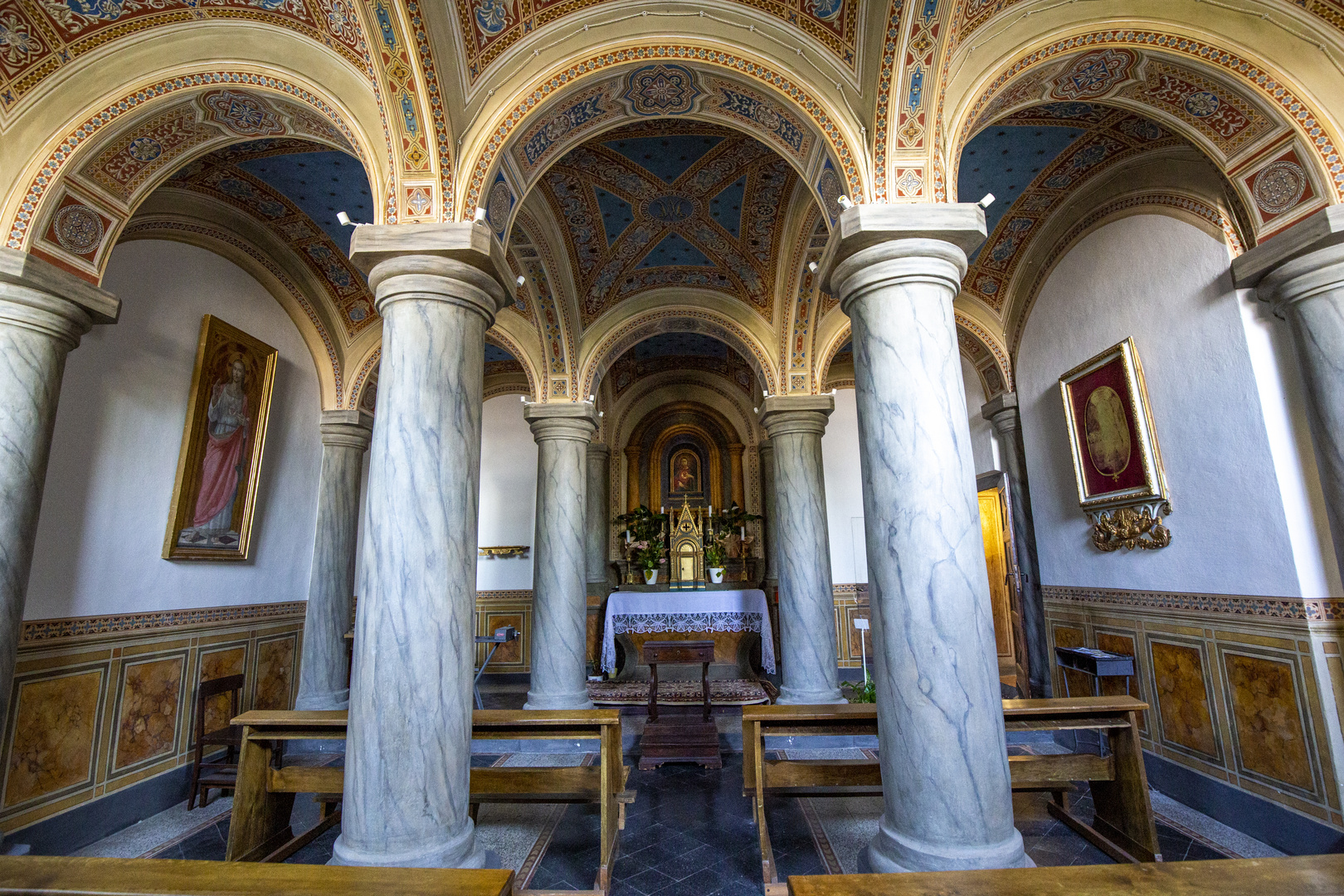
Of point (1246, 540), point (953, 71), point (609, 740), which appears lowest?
point (609, 740)

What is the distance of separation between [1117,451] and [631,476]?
28.7ft

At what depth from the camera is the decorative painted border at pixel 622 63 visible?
4.24 metres

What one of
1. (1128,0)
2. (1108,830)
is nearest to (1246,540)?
(1108,830)

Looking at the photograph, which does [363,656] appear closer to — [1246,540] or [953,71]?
[953,71]

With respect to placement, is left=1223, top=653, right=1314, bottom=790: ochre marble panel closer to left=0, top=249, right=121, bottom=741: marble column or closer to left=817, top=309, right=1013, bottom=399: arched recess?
left=817, top=309, right=1013, bottom=399: arched recess

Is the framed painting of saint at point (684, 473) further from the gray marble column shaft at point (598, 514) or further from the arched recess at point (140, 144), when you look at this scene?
the arched recess at point (140, 144)

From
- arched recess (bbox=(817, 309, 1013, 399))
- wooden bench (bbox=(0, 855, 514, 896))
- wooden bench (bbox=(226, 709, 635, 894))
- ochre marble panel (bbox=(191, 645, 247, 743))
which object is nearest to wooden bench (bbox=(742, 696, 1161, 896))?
wooden bench (bbox=(226, 709, 635, 894))

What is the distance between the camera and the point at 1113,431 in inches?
221

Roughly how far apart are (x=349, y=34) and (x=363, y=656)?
3.70 metres

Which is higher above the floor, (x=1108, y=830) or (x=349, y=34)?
(x=349, y=34)

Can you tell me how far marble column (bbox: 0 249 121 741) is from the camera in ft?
13.1

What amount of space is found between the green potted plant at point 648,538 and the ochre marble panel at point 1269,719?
686 centimetres

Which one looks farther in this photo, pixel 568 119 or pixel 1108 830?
pixel 568 119

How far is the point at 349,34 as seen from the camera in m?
4.07
